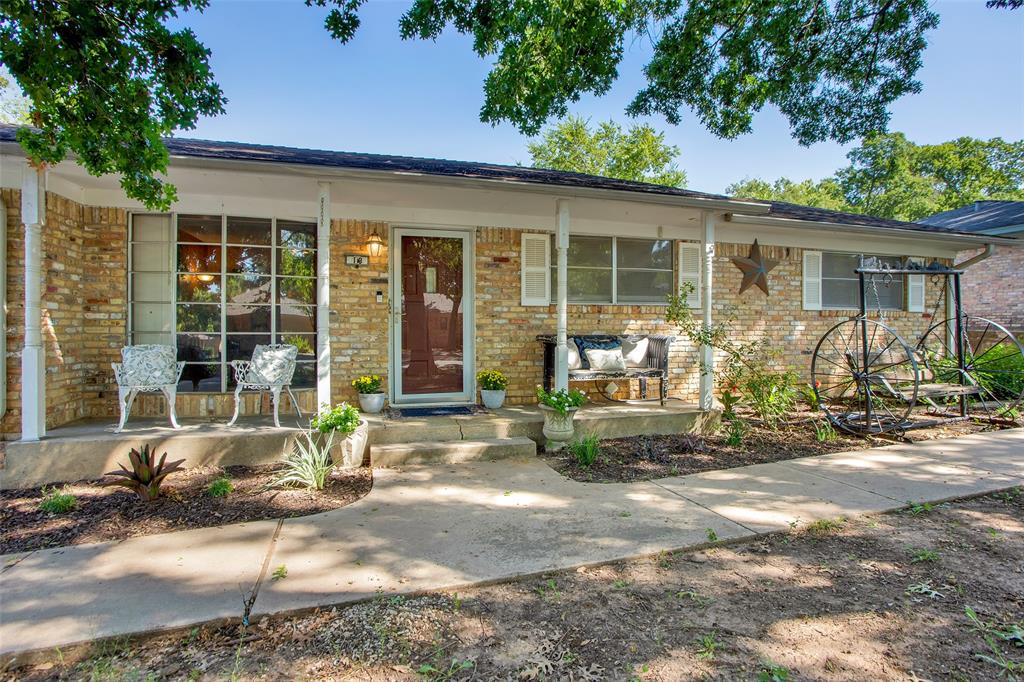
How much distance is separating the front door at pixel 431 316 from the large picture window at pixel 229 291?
999 mm

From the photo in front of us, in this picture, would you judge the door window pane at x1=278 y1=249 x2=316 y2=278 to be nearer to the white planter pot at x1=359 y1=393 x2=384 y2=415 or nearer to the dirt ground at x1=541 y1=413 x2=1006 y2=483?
the white planter pot at x1=359 y1=393 x2=384 y2=415

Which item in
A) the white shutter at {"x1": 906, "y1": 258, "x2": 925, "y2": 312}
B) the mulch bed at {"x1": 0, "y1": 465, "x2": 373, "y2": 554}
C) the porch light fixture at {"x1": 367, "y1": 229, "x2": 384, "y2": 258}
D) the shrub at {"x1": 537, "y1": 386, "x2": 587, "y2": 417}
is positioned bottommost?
the mulch bed at {"x1": 0, "y1": 465, "x2": 373, "y2": 554}

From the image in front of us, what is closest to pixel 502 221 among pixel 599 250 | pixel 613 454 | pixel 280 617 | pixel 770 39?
pixel 599 250

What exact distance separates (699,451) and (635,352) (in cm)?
184

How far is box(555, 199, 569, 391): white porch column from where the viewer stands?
5707 millimetres

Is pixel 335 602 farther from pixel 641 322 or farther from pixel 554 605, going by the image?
pixel 641 322

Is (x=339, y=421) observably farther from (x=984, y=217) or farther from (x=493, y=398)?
(x=984, y=217)

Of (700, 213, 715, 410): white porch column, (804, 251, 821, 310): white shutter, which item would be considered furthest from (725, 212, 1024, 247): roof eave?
(804, 251, 821, 310): white shutter

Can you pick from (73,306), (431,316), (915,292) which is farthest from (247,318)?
(915,292)

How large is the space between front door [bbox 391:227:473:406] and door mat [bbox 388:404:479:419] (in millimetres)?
383

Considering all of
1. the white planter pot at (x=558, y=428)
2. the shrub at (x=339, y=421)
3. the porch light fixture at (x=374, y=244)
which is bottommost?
the white planter pot at (x=558, y=428)

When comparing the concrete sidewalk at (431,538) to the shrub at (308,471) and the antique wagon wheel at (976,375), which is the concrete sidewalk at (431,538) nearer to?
the shrub at (308,471)

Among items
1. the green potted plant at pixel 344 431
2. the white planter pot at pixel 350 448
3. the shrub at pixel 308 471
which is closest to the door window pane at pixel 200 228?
the green potted plant at pixel 344 431

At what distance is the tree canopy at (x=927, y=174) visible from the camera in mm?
25953
